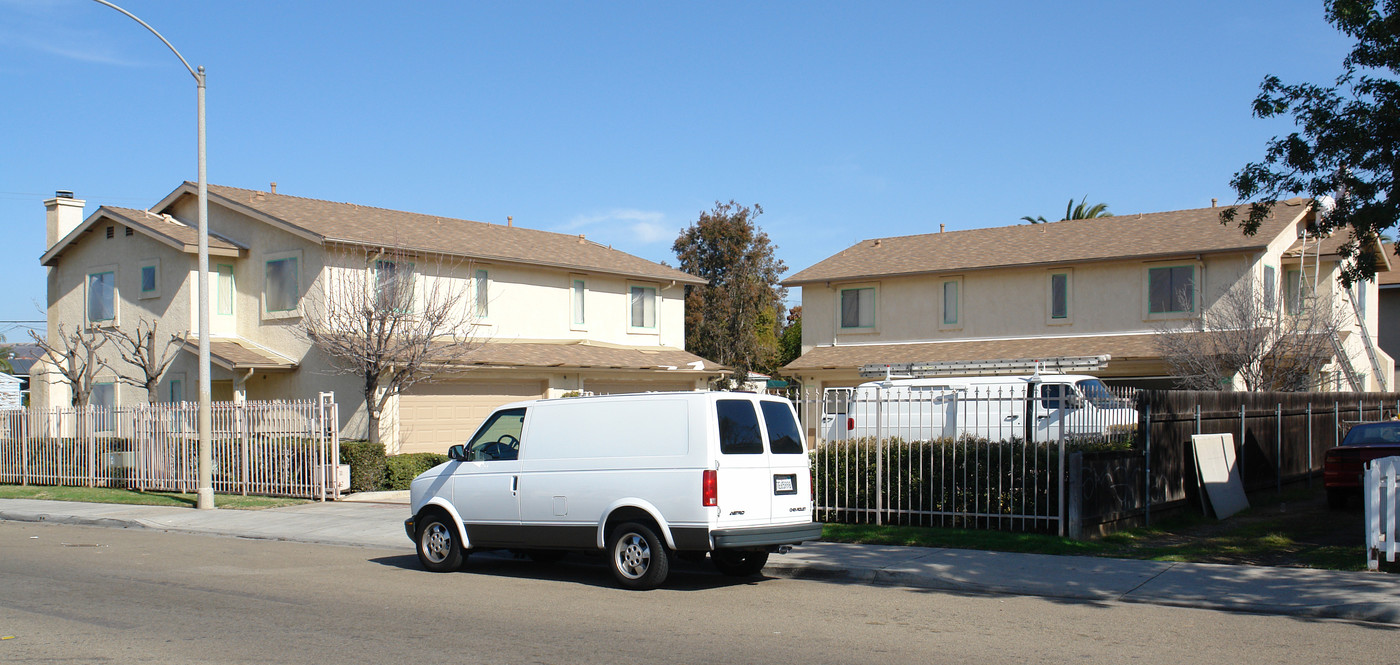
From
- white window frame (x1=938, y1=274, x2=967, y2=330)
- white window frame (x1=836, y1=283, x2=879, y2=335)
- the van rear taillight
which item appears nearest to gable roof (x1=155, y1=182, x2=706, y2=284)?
white window frame (x1=836, y1=283, x2=879, y2=335)

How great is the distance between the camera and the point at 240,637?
335 inches

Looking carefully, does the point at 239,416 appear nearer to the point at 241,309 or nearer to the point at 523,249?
the point at 241,309

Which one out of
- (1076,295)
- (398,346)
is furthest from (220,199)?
(1076,295)

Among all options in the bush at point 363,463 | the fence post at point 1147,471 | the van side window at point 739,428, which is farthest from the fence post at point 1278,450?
the bush at point 363,463

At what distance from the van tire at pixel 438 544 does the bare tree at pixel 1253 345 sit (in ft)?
64.2

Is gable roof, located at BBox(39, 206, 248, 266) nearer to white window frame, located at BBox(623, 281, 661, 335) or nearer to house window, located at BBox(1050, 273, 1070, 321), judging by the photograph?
white window frame, located at BBox(623, 281, 661, 335)

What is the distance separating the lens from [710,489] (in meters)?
10.5

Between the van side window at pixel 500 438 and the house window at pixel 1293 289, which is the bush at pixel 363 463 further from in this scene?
the house window at pixel 1293 289

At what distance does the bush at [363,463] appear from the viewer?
857 inches

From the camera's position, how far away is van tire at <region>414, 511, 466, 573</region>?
12242 mm

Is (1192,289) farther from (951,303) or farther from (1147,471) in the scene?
(1147,471)

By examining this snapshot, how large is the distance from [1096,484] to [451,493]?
7.80 metres

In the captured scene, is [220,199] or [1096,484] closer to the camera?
[1096,484]

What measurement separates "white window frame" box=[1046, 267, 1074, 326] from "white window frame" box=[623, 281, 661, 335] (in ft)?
36.8
